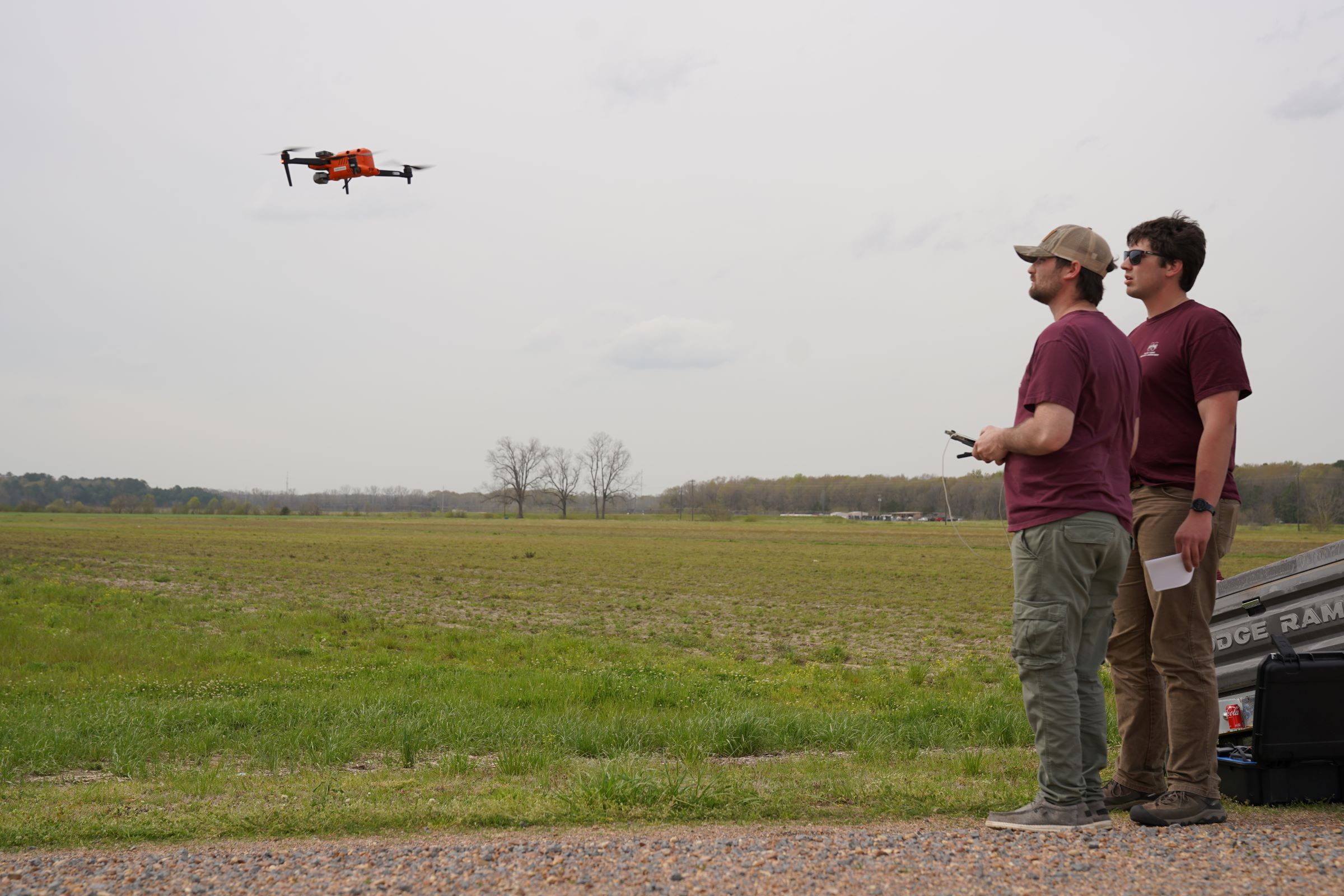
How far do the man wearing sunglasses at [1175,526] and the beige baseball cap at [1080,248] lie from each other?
44cm

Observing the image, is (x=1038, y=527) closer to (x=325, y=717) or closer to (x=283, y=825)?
(x=283, y=825)

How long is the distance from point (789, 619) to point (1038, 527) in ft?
54.0

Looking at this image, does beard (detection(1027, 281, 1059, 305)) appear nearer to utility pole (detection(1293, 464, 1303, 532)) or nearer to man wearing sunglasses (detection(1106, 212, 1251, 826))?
man wearing sunglasses (detection(1106, 212, 1251, 826))

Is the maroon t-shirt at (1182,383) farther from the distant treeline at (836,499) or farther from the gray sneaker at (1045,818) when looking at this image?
the distant treeline at (836,499)

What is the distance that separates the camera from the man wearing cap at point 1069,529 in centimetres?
383

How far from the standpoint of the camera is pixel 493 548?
49031mm

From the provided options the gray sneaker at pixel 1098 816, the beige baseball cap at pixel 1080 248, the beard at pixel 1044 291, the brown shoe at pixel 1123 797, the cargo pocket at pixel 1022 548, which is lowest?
the brown shoe at pixel 1123 797

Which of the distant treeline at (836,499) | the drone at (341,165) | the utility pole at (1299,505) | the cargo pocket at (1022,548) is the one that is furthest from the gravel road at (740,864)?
the utility pole at (1299,505)

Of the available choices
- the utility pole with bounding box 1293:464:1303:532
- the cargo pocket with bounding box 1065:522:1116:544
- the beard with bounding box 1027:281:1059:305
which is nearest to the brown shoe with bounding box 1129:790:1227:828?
the cargo pocket with bounding box 1065:522:1116:544

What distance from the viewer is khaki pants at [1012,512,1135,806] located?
3.82 metres

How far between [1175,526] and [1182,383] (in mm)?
673

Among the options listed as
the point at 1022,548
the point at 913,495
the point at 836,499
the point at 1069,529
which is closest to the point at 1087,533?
the point at 1069,529

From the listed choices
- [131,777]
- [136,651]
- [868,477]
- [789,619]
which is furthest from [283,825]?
[868,477]

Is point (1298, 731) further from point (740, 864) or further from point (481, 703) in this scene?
point (481, 703)
